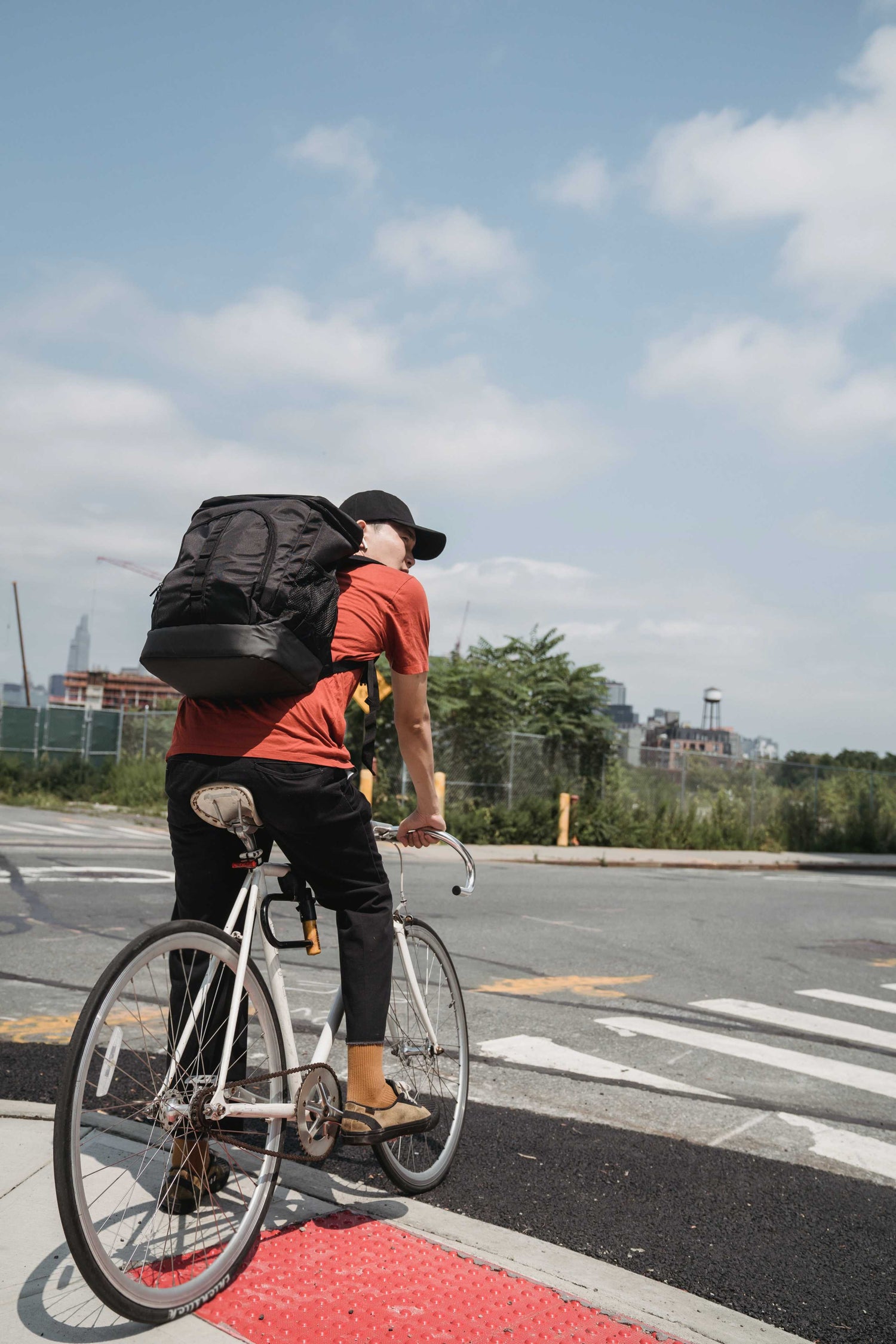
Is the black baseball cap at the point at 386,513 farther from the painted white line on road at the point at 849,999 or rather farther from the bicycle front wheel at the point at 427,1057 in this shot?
the painted white line on road at the point at 849,999

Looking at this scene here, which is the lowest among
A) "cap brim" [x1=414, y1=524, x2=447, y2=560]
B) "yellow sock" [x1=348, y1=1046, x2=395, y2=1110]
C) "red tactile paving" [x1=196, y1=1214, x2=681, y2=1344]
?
"red tactile paving" [x1=196, y1=1214, x2=681, y2=1344]

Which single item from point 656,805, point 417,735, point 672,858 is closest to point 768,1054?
point 417,735

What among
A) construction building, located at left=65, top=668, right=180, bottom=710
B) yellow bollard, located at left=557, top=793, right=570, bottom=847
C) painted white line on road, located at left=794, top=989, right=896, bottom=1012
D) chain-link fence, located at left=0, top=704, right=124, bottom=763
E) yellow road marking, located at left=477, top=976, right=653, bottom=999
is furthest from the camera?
construction building, located at left=65, top=668, right=180, bottom=710

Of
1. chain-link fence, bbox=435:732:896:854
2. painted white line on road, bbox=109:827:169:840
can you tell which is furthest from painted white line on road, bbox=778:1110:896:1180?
chain-link fence, bbox=435:732:896:854

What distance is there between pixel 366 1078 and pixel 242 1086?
0.49 meters

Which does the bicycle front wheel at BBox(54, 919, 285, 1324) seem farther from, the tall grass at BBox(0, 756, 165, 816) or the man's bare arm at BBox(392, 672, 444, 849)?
the tall grass at BBox(0, 756, 165, 816)

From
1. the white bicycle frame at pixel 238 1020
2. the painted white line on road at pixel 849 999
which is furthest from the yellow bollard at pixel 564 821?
the white bicycle frame at pixel 238 1020

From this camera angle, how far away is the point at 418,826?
364cm

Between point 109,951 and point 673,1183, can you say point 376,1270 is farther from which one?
point 109,951

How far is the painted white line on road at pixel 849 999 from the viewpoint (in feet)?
26.0

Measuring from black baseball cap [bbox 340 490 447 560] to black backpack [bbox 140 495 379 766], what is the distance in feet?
1.43

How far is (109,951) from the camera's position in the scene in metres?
7.61

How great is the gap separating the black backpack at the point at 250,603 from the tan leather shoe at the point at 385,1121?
1.16 metres

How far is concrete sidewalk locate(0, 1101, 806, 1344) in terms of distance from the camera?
99.5 inches
